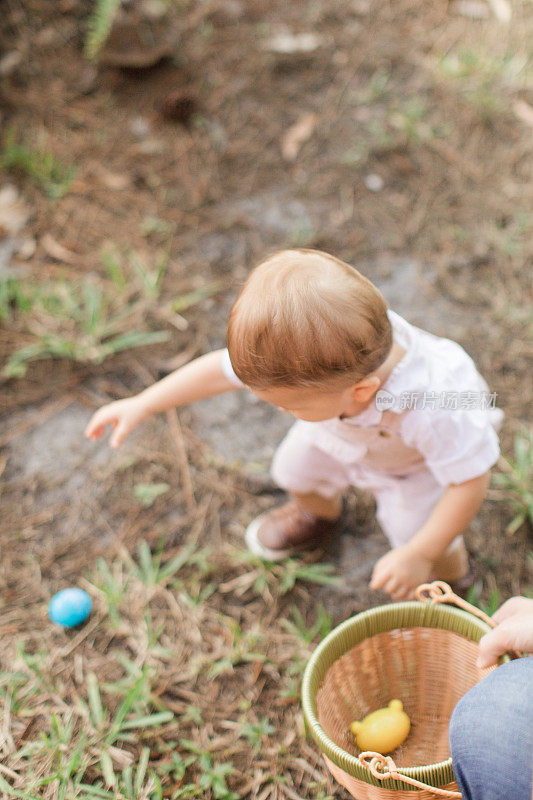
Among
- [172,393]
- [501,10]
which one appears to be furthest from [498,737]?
[501,10]

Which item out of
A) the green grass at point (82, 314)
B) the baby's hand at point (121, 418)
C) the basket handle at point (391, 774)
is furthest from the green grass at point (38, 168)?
Answer: the basket handle at point (391, 774)

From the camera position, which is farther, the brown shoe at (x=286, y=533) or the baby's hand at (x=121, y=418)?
the brown shoe at (x=286, y=533)

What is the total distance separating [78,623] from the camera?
5.41 feet

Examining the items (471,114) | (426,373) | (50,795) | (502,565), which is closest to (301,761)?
(50,795)

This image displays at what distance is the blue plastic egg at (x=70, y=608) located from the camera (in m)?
1.62

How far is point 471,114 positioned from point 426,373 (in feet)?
6.34

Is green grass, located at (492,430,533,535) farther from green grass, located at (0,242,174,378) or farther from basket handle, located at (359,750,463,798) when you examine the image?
green grass, located at (0,242,174,378)

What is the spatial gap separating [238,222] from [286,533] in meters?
1.27

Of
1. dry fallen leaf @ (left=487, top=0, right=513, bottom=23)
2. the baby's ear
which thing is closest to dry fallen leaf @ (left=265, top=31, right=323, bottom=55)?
dry fallen leaf @ (left=487, top=0, right=513, bottom=23)

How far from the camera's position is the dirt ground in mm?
1789

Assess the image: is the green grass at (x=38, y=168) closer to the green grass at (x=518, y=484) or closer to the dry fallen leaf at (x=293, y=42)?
the dry fallen leaf at (x=293, y=42)

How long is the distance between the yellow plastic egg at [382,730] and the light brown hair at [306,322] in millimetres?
707

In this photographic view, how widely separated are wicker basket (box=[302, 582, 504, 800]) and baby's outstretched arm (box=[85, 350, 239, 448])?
0.58 m

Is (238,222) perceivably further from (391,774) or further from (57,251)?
(391,774)
